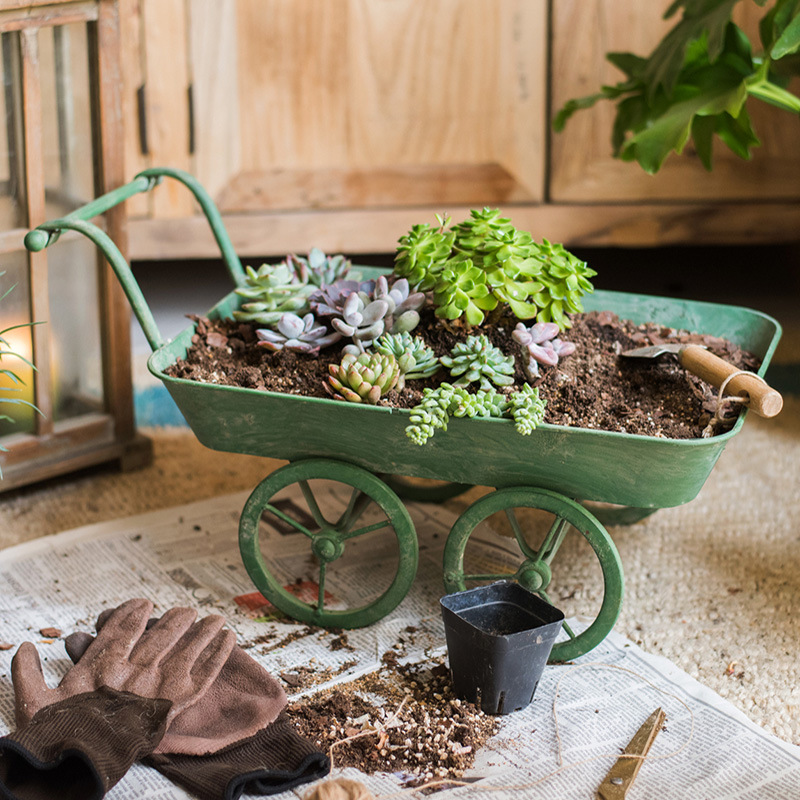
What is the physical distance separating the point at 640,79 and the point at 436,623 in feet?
3.82

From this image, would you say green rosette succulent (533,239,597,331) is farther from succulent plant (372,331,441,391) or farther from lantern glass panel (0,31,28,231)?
lantern glass panel (0,31,28,231)

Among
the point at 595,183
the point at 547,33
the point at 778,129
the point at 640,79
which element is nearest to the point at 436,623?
the point at 640,79

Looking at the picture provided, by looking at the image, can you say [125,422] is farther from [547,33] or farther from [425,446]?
[547,33]

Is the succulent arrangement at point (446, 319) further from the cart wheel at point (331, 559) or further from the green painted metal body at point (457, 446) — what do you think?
the cart wheel at point (331, 559)

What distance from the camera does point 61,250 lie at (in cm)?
178

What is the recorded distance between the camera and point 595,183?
233cm

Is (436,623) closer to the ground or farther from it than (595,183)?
Result: closer to the ground

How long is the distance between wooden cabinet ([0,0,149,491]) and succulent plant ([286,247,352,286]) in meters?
0.47

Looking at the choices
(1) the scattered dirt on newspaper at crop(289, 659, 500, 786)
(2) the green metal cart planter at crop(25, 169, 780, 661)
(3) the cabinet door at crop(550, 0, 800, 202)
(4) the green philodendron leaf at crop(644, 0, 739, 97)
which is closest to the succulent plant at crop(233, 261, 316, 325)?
(2) the green metal cart planter at crop(25, 169, 780, 661)

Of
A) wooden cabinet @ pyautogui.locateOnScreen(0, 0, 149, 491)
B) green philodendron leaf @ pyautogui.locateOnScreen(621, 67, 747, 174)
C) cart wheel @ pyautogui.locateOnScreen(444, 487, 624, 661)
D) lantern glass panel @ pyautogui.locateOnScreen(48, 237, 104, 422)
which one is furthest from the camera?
lantern glass panel @ pyautogui.locateOnScreen(48, 237, 104, 422)

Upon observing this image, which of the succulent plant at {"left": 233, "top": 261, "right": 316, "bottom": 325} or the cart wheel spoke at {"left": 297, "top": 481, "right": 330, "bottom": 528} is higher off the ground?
the succulent plant at {"left": 233, "top": 261, "right": 316, "bottom": 325}

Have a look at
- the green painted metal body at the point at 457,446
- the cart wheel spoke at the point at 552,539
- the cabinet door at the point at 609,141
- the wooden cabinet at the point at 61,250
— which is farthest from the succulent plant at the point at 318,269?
the cabinet door at the point at 609,141

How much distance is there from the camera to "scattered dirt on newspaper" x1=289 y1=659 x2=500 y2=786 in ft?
3.72

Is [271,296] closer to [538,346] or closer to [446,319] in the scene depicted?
[446,319]
